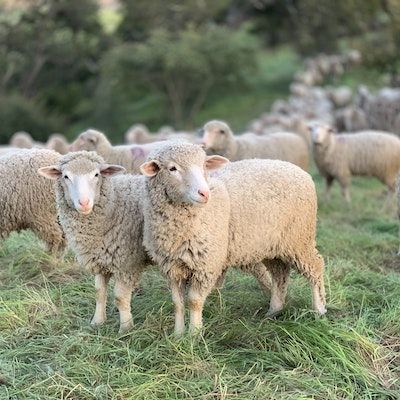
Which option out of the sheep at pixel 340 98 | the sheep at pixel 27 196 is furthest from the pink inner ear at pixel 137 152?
the sheep at pixel 340 98

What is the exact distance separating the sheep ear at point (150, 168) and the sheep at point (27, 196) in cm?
189

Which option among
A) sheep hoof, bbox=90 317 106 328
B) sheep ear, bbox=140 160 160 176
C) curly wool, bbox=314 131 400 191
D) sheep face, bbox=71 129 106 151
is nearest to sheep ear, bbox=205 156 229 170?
sheep ear, bbox=140 160 160 176

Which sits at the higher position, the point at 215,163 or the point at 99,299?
the point at 215,163

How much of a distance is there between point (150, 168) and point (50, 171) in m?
0.79

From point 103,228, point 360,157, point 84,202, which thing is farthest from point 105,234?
point 360,157

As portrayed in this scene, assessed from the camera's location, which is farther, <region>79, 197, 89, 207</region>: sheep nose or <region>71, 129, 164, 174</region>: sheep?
<region>71, 129, 164, 174</region>: sheep

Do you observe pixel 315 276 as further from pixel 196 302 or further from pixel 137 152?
pixel 137 152

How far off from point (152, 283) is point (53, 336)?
1.14m

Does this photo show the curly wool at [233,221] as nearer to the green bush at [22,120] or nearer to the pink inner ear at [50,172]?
the pink inner ear at [50,172]

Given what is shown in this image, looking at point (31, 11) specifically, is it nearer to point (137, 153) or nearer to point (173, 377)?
point (137, 153)

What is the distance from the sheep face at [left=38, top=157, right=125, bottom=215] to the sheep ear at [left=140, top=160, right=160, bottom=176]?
1.44 feet

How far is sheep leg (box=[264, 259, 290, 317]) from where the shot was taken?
14.8 ft

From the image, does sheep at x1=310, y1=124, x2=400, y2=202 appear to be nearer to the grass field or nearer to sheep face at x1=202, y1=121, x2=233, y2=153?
sheep face at x1=202, y1=121, x2=233, y2=153

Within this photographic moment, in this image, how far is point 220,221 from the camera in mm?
4023
